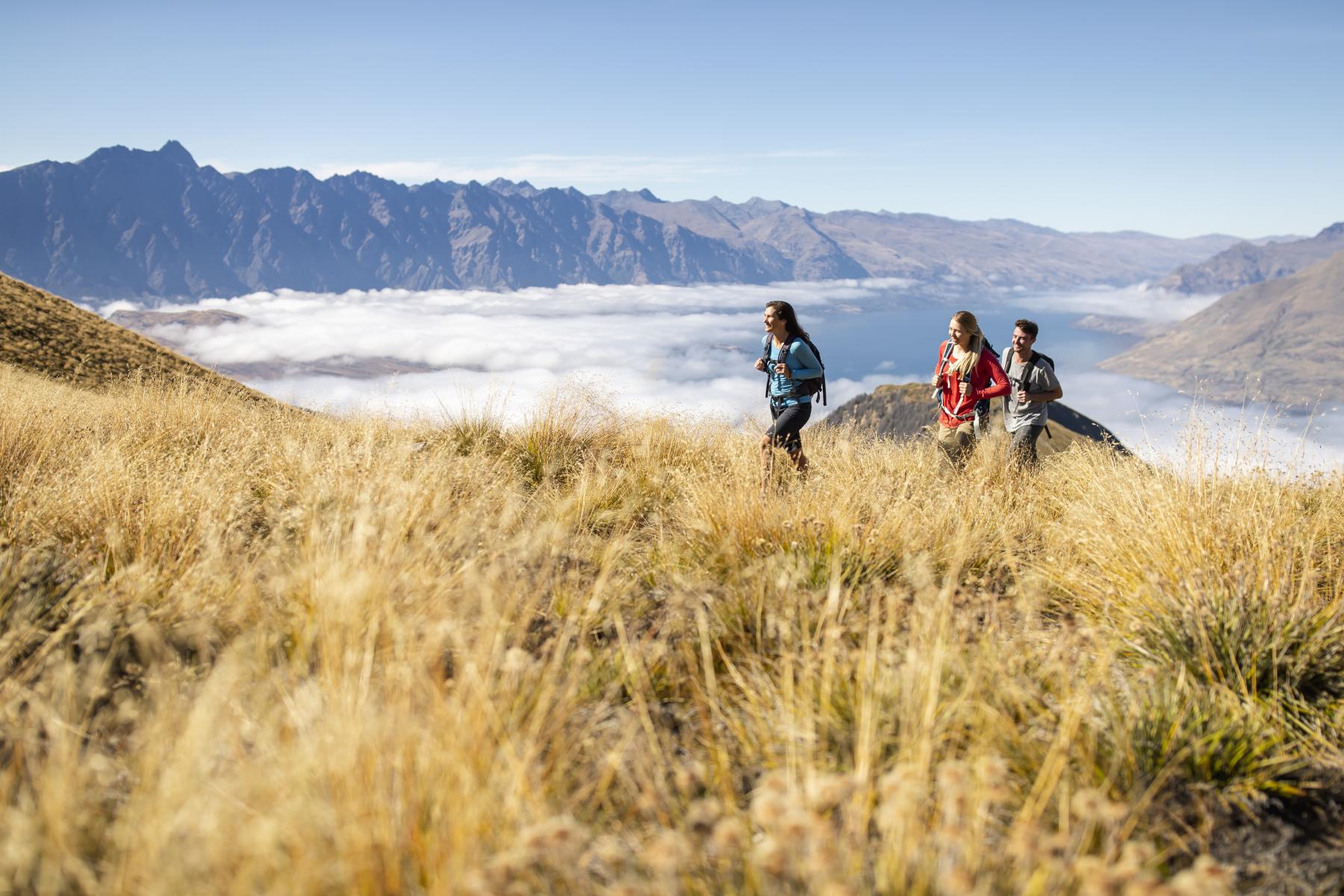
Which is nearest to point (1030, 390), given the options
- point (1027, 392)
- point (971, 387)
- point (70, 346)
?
point (1027, 392)

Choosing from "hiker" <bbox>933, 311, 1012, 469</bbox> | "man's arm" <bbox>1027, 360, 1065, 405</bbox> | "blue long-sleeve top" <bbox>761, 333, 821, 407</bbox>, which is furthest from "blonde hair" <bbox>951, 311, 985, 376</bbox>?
"blue long-sleeve top" <bbox>761, 333, 821, 407</bbox>

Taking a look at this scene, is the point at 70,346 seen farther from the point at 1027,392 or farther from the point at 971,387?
the point at 1027,392

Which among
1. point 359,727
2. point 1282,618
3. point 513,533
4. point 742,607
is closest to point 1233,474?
point 1282,618

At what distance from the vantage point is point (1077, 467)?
6.66 metres

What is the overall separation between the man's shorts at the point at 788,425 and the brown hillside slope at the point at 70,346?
58.9 feet

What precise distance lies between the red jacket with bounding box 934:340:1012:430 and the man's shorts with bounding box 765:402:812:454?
145cm

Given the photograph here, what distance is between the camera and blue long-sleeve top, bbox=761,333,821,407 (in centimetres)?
717

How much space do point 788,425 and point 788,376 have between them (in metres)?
0.47

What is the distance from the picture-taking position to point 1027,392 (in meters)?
7.53

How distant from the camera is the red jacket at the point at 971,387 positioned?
732 cm

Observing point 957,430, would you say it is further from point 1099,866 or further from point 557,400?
point 1099,866

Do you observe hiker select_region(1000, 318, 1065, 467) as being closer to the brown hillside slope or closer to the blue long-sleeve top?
the blue long-sleeve top

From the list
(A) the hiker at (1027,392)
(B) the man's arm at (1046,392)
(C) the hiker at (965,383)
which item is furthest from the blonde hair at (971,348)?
(B) the man's arm at (1046,392)

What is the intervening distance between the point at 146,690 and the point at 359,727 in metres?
1.48
